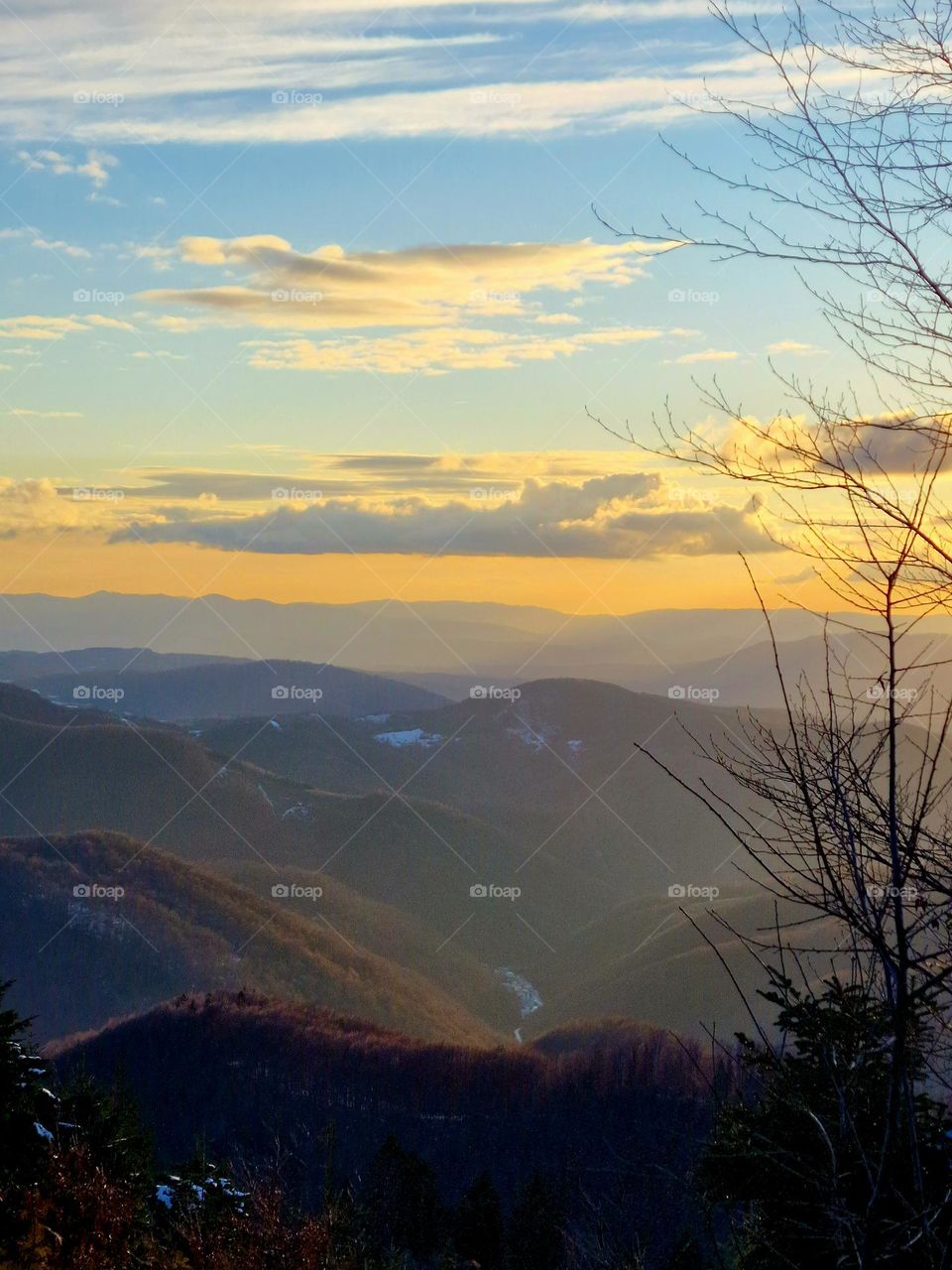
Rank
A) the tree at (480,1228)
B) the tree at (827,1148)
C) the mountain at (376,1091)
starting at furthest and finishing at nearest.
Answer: the mountain at (376,1091) < the tree at (480,1228) < the tree at (827,1148)

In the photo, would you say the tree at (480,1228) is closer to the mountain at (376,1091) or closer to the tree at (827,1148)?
the tree at (827,1148)

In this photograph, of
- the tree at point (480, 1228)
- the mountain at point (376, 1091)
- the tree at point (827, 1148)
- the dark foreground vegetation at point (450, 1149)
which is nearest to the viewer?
the tree at point (827, 1148)

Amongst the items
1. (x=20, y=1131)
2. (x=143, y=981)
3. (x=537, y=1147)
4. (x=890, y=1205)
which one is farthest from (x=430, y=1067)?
(x=890, y=1205)

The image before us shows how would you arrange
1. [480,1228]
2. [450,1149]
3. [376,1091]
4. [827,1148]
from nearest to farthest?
[827,1148]
[480,1228]
[450,1149]
[376,1091]

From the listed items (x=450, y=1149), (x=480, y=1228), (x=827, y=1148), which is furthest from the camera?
(x=450, y=1149)

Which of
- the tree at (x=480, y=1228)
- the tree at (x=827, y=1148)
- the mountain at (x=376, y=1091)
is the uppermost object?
the tree at (x=827, y=1148)

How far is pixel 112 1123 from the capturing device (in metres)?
26.8

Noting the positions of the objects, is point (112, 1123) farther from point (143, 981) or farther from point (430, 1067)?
point (143, 981)

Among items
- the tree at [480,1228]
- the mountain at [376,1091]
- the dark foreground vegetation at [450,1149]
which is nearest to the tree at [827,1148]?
the dark foreground vegetation at [450,1149]

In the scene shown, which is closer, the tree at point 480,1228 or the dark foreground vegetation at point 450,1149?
the dark foreground vegetation at point 450,1149

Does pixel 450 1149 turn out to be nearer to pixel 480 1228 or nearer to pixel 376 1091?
pixel 376 1091

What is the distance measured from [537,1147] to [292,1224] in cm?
9756

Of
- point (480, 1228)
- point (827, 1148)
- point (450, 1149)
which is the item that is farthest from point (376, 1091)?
point (827, 1148)

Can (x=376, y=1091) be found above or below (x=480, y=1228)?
below
